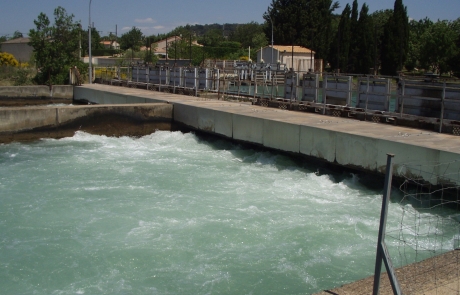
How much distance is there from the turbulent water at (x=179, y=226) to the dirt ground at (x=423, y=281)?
141cm

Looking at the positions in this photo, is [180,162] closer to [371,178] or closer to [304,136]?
[304,136]

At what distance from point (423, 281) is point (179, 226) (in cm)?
482

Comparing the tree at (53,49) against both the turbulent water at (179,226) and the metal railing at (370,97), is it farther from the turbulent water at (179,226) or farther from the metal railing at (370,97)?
the turbulent water at (179,226)

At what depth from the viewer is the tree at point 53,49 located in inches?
1489

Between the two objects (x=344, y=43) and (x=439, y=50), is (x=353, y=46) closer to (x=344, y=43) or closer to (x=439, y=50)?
(x=344, y=43)

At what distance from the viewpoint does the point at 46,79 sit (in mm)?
38406

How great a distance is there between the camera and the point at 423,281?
5750mm

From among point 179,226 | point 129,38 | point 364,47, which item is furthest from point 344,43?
→ point 129,38

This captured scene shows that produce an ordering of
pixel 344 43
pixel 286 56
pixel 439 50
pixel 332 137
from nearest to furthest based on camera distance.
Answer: pixel 332 137
pixel 344 43
pixel 439 50
pixel 286 56

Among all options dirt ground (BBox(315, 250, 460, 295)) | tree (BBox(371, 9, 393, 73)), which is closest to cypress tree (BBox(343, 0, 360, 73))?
tree (BBox(371, 9, 393, 73))

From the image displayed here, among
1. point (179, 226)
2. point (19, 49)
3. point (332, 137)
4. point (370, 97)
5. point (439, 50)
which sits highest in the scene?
point (19, 49)

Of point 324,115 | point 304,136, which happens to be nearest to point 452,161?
point 304,136

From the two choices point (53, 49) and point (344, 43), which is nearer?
point (53, 49)

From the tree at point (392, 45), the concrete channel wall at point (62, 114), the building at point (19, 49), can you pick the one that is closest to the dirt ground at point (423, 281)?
the concrete channel wall at point (62, 114)
